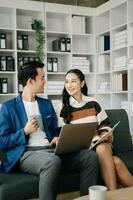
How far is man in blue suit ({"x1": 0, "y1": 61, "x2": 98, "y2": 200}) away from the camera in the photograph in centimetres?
218

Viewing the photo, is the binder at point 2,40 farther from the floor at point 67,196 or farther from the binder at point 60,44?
the floor at point 67,196

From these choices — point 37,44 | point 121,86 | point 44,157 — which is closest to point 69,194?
point 44,157

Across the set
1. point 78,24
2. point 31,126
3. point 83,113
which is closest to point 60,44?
point 78,24

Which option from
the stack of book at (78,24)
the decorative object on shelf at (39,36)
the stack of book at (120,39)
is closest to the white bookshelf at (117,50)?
the stack of book at (120,39)

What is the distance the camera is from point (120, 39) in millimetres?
4602

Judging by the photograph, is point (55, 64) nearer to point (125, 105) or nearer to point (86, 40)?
point (86, 40)

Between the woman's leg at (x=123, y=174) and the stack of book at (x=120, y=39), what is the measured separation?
8.11ft

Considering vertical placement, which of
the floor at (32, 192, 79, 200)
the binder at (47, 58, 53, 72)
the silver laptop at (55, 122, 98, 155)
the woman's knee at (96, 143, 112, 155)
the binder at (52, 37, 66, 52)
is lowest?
the floor at (32, 192, 79, 200)

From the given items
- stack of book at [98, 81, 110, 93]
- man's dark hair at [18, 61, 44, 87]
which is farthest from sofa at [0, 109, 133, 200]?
stack of book at [98, 81, 110, 93]

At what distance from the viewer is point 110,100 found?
5023mm

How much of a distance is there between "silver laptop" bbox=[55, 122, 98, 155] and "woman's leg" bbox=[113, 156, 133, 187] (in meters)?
0.28

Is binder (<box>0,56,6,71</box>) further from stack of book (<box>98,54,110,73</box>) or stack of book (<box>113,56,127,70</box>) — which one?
stack of book (<box>113,56,127,70</box>)

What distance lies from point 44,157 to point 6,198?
378mm

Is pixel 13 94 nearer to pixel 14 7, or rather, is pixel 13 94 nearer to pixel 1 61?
pixel 1 61
